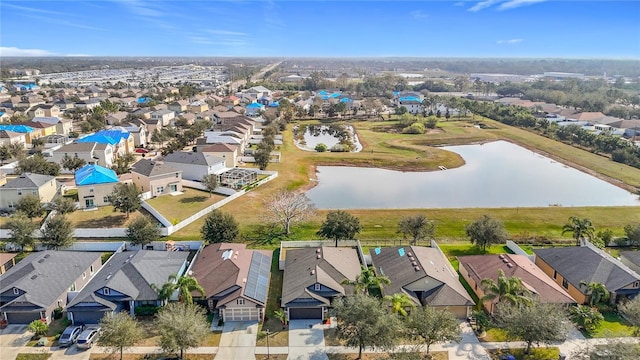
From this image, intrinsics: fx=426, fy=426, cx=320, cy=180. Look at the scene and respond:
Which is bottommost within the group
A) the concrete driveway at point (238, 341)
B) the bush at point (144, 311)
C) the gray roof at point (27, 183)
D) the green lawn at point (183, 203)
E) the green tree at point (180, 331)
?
the concrete driveway at point (238, 341)

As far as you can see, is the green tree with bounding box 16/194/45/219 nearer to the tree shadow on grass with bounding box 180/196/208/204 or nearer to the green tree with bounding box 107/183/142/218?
the green tree with bounding box 107/183/142/218

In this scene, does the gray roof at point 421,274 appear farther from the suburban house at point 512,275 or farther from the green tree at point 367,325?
the green tree at point 367,325

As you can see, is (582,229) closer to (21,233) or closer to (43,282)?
(43,282)

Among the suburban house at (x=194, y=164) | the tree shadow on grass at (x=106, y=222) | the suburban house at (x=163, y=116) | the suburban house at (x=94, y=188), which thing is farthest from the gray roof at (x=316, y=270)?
the suburban house at (x=163, y=116)

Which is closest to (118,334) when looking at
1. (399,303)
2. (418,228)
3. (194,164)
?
(399,303)

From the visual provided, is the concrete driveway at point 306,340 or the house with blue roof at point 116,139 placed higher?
the house with blue roof at point 116,139

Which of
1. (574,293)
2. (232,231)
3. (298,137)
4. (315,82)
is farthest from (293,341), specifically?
(315,82)
